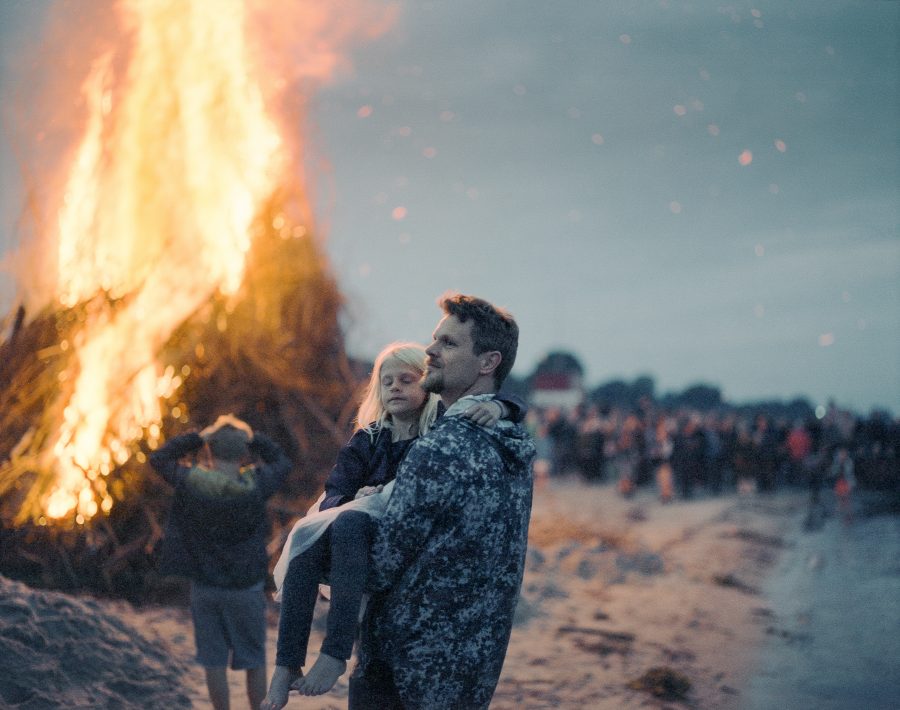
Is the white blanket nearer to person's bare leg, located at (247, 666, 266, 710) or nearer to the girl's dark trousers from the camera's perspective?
the girl's dark trousers

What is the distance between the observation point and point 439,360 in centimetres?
235

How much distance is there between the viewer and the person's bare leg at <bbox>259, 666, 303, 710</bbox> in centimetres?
207

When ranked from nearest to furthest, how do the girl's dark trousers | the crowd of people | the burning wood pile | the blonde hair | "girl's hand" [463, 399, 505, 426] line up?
1. the girl's dark trousers
2. "girl's hand" [463, 399, 505, 426]
3. the blonde hair
4. the burning wood pile
5. the crowd of people

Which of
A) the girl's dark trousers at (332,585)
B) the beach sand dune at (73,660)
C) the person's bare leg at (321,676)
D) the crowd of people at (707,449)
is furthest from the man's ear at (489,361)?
the crowd of people at (707,449)

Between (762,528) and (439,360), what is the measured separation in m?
12.1

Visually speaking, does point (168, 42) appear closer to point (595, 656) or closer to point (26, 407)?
point (26, 407)

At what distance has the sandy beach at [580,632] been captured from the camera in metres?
4.54

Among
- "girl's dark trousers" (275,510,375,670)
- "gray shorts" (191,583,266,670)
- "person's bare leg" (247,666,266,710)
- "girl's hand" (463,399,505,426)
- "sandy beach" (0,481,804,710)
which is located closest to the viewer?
"girl's dark trousers" (275,510,375,670)

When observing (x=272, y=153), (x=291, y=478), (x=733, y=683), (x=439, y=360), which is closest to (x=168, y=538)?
(x=439, y=360)

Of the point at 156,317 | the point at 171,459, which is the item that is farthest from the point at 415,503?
the point at 156,317

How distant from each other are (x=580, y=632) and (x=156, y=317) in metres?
4.85

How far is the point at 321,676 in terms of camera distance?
2043 mm

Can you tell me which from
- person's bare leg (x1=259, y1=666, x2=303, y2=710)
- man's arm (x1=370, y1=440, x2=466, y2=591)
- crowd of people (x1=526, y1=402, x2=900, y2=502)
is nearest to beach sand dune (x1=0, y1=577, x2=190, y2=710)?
person's bare leg (x1=259, y1=666, x2=303, y2=710)

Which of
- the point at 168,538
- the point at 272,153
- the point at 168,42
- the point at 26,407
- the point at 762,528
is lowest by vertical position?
the point at 762,528
